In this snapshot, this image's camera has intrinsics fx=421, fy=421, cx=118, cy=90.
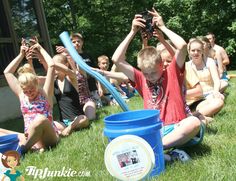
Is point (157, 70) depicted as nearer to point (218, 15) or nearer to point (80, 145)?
point (80, 145)

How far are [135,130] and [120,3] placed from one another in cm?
1716

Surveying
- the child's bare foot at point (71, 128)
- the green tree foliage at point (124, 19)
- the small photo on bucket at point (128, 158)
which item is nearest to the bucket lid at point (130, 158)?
the small photo on bucket at point (128, 158)

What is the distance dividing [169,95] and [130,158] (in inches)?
35.7

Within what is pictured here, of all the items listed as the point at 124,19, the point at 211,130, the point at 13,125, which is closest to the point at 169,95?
the point at 211,130

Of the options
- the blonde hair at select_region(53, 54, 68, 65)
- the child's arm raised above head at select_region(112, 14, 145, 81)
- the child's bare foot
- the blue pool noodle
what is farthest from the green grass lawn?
the blonde hair at select_region(53, 54, 68, 65)

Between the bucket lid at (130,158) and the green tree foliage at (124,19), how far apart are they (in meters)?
13.4

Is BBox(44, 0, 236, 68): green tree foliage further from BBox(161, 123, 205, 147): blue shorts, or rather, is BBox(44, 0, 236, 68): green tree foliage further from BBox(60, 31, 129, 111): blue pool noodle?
BBox(161, 123, 205, 147): blue shorts

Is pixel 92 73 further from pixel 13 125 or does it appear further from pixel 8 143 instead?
pixel 13 125

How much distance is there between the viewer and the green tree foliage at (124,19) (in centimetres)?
1630

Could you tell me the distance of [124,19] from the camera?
19.4 metres

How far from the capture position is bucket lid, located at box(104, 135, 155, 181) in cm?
288

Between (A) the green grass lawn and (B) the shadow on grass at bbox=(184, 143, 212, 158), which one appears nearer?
(A) the green grass lawn

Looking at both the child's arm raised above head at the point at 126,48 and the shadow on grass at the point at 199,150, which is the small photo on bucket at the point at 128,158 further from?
the child's arm raised above head at the point at 126,48

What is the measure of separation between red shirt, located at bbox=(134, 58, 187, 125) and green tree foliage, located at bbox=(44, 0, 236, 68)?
12.5 m
